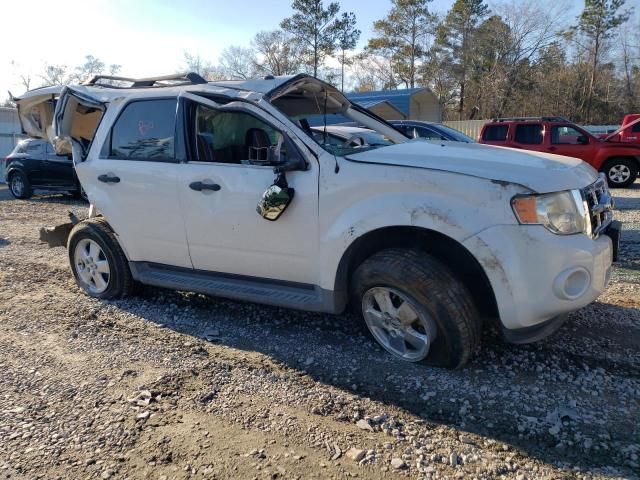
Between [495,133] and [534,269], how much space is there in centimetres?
1214

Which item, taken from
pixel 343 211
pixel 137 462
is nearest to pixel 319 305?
pixel 343 211

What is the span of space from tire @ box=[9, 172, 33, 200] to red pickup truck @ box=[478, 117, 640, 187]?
11.6m

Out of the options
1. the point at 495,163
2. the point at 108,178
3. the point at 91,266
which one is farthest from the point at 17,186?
the point at 495,163

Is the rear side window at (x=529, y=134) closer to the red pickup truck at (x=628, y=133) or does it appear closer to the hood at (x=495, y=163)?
the red pickup truck at (x=628, y=133)

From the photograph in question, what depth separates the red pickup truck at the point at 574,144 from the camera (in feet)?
43.7

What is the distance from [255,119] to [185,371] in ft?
6.48

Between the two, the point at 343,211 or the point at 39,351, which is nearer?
the point at 343,211

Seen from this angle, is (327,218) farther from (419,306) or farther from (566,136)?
(566,136)

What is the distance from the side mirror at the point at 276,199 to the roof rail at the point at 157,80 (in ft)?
4.79

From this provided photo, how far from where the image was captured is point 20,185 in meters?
13.7

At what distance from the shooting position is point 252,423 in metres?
2.93

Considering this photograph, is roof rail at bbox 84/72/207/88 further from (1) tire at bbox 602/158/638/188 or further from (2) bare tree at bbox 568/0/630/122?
(2) bare tree at bbox 568/0/630/122

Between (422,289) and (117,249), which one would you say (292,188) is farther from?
(117,249)

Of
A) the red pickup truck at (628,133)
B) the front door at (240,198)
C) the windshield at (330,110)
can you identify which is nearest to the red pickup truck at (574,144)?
the red pickup truck at (628,133)
